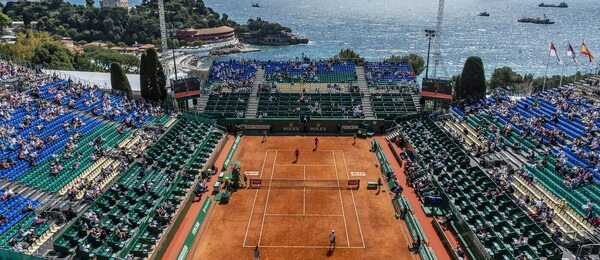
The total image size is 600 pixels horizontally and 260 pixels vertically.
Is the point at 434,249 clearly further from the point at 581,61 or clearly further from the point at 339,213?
the point at 581,61

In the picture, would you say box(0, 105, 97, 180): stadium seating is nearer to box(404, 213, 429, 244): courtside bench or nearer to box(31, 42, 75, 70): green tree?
box(404, 213, 429, 244): courtside bench

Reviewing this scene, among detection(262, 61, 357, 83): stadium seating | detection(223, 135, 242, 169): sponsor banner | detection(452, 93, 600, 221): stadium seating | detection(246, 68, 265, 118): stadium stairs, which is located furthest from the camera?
detection(262, 61, 357, 83): stadium seating

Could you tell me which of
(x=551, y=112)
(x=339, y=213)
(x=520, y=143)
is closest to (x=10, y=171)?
(x=339, y=213)

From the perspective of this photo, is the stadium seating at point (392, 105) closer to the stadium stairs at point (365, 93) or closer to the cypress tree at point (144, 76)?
the stadium stairs at point (365, 93)

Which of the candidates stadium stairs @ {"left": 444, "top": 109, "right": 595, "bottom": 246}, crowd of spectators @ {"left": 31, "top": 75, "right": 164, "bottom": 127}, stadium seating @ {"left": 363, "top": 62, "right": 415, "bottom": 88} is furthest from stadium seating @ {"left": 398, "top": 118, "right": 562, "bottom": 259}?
crowd of spectators @ {"left": 31, "top": 75, "right": 164, "bottom": 127}

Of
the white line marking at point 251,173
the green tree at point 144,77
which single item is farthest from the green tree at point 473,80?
the green tree at point 144,77

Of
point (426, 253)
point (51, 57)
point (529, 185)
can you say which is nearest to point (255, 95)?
point (529, 185)
